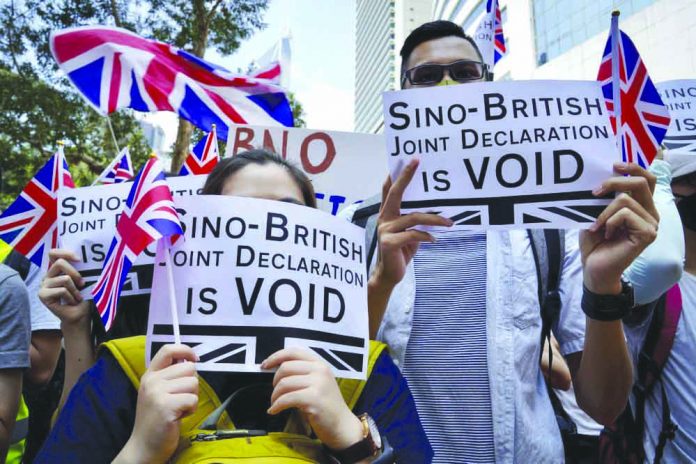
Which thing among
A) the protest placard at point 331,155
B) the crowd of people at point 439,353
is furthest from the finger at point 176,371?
the protest placard at point 331,155

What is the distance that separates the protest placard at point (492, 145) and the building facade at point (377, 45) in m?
86.6

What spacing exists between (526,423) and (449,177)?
76cm

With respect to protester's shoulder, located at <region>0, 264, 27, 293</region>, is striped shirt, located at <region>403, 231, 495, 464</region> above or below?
below

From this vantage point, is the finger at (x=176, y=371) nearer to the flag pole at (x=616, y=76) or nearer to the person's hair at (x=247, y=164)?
the person's hair at (x=247, y=164)

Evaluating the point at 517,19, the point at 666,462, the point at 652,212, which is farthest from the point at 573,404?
the point at 517,19

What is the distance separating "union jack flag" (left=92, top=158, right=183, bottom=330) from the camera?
54.2 inches

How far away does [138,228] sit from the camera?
1.42 m

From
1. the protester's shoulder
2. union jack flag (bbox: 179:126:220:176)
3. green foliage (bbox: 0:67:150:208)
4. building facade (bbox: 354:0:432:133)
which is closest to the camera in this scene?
the protester's shoulder

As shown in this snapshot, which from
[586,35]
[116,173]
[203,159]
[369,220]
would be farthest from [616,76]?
[586,35]

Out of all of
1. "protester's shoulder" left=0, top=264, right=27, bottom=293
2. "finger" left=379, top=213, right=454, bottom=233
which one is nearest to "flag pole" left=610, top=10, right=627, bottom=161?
"finger" left=379, top=213, right=454, bottom=233

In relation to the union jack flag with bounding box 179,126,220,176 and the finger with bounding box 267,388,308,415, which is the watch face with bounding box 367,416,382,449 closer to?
the finger with bounding box 267,388,308,415

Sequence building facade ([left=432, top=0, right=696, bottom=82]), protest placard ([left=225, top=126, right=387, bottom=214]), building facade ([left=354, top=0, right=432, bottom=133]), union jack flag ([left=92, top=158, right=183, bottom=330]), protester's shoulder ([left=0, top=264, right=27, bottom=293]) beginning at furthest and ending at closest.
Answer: building facade ([left=354, top=0, right=432, bottom=133]) < building facade ([left=432, top=0, right=696, bottom=82]) < protest placard ([left=225, top=126, right=387, bottom=214]) < protester's shoulder ([left=0, top=264, right=27, bottom=293]) < union jack flag ([left=92, top=158, right=183, bottom=330])

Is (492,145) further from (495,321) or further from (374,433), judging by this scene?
(374,433)

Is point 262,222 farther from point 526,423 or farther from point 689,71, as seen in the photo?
point 689,71
